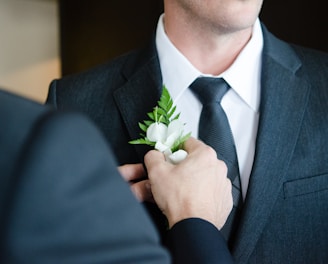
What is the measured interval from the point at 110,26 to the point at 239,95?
2179 millimetres

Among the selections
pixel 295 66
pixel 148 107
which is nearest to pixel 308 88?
pixel 295 66

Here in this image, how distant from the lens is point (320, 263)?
4.14 ft

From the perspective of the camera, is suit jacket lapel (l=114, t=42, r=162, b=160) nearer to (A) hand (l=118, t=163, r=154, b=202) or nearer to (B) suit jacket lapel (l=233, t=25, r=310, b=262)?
(A) hand (l=118, t=163, r=154, b=202)

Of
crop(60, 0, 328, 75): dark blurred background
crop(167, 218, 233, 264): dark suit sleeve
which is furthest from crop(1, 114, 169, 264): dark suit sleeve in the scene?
crop(60, 0, 328, 75): dark blurred background

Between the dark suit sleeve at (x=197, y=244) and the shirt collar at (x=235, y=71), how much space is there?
16.1 inches

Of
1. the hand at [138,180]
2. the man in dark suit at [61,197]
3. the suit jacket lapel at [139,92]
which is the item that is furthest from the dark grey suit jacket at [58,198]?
the suit jacket lapel at [139,92]

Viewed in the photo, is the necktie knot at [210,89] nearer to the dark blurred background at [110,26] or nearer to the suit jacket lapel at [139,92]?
the suit jacket lapel at [139,92]

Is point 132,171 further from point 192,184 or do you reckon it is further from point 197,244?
point 197,244

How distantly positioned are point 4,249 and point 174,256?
54 cm

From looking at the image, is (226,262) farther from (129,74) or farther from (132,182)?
(129,74)

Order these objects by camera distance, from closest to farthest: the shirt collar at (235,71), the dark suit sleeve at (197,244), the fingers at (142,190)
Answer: the dark suit sleeve at (197,244)
the fingers at (142,190)
the shirt collar at (235,71)

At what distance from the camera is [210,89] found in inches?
52.7

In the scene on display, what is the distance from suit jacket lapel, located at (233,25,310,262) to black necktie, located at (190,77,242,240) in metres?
0.04

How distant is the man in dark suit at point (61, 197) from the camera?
48cm
